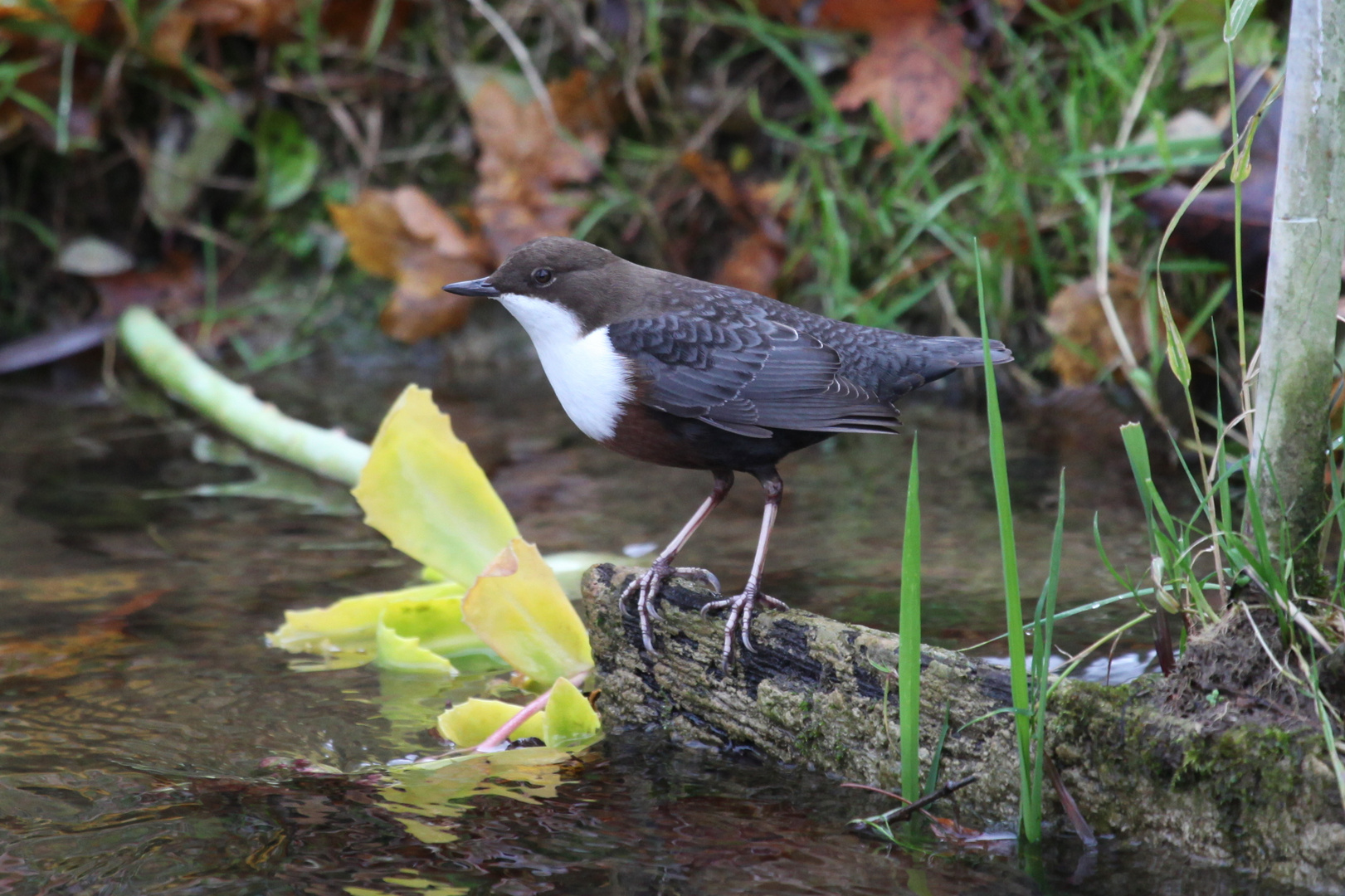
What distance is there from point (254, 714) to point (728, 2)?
457cm

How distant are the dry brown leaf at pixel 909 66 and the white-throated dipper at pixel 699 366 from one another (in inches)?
113

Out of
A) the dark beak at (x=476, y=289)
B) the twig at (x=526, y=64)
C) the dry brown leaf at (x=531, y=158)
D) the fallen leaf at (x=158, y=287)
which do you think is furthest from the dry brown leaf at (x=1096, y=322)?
the fallen leaf at (x=158, y=287)

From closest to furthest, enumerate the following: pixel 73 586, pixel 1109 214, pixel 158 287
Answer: pixel 73 586 → pixel 1109 214 → pixel 158 287

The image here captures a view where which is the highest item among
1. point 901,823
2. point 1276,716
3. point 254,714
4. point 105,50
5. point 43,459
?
point 105,50

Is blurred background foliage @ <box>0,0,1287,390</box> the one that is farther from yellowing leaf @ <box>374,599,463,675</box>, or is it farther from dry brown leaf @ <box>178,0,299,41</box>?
yellowing leaf @ <box>374,599,463,675</box>

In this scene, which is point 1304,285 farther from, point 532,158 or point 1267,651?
point 532,158

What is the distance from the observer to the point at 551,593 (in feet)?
9.53

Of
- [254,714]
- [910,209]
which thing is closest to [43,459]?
[254,714]

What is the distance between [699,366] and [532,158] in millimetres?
3569

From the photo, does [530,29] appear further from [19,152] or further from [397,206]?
[19,152]

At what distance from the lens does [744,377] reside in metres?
2.95

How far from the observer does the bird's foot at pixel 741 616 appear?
261cm

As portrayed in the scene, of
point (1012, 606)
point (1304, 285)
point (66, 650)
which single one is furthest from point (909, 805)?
point (66, 650)

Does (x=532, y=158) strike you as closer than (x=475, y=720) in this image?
No
